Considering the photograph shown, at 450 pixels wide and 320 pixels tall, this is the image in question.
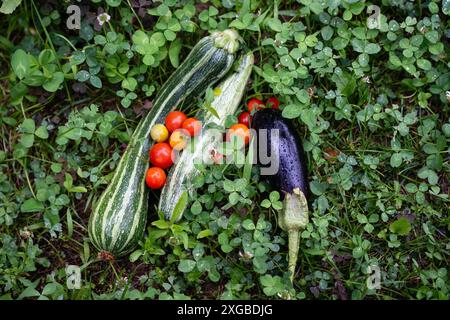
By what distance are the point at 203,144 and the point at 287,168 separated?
1.81 ft

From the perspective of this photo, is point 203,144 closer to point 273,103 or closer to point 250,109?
point 250,109

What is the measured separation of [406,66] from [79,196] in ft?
7.62

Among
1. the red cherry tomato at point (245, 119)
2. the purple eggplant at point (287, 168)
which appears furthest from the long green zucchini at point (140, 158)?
the purple eggplant at point (287, 168)

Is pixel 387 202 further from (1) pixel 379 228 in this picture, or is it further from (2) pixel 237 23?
(2) pixel 237 23

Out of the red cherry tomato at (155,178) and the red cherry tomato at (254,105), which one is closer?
the red cherry tomato at (155,178)

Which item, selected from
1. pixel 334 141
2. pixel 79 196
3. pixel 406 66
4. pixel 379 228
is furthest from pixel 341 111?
pixel 79 196

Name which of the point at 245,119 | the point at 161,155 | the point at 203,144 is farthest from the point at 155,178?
the point at 245,119

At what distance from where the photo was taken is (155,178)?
3662 millimetres

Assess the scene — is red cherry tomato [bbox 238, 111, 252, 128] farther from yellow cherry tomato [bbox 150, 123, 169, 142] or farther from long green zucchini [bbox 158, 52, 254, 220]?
yellow cherry tomato [bbox 150, 123, 169, 142]

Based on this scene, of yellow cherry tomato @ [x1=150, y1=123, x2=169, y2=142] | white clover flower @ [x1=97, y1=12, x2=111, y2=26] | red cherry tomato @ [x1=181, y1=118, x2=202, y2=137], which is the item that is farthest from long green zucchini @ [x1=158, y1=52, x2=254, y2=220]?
white clover flower @ [x1=97, y1=12, x2=111, y2=26]

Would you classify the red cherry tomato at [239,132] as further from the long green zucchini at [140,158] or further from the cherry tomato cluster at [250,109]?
the long green zucchini at [140,158]

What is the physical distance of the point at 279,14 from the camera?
404cm

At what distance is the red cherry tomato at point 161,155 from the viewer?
3674 millimetres

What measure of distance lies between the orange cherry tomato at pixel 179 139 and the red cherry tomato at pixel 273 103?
58 centimetres
